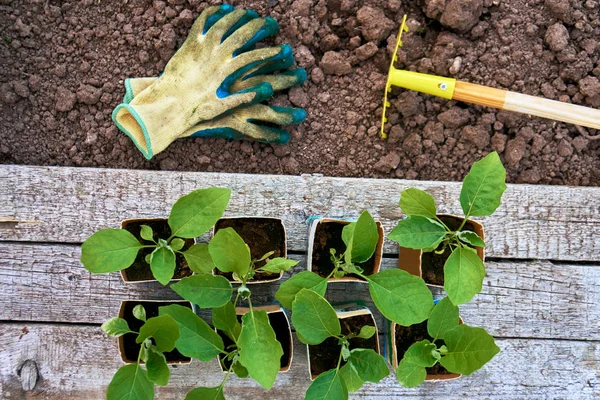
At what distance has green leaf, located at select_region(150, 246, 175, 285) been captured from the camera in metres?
0.84

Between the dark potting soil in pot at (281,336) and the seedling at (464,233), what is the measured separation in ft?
1.13

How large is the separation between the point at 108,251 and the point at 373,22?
902mm

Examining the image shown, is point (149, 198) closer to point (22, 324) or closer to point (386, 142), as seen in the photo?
point (22, 324)

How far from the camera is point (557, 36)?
4.17 feet

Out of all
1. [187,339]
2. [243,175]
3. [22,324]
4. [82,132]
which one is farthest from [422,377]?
[82,132]

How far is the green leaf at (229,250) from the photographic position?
772mm

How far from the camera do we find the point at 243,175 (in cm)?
116

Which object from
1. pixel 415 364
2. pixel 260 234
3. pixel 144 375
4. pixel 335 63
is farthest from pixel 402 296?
pixel 335 63

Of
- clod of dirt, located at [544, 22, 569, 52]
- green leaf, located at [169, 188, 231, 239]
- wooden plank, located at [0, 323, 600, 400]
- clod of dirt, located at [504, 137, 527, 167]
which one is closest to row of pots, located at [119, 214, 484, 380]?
wooden plank, located at [0, 323, 600, 400]

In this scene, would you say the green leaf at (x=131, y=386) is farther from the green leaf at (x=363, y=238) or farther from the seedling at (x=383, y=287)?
the green leaf at (x=363, y=238)

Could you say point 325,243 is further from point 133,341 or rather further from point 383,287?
point 133,341

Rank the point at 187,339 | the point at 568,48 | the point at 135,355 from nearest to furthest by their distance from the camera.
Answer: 1. the point at 187,339
2. the point at 135,355
3. the point at 568,48

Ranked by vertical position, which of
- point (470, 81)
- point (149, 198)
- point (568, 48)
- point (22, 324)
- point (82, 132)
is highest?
point (568, 48)

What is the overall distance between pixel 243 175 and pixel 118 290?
409mm
